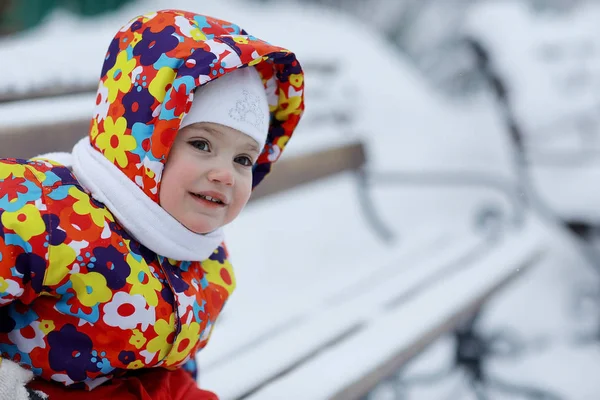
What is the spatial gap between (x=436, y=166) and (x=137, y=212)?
15.1 ft

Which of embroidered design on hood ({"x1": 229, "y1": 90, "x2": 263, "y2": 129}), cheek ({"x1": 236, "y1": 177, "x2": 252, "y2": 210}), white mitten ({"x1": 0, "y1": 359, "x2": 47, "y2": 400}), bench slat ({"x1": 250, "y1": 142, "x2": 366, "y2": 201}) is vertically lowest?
white mitten ({"x1": 0, "y1": 359, "x2": 47, "y2": 400})

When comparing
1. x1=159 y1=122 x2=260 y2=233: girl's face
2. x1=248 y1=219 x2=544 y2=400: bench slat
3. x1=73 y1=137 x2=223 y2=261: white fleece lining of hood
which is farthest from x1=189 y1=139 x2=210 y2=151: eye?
x1=248 y1=219 x2=544 y2=400: bench slat

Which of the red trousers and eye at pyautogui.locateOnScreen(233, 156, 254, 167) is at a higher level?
eye at pyautogui.locateOnScreen(233, 156, 254, 167)

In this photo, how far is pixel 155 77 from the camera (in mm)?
1153

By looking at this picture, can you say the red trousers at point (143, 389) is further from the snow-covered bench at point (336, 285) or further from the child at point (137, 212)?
the snow-covered bench at point (336, 285)

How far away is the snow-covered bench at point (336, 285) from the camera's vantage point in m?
1.72

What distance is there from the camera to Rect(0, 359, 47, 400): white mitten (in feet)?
3.32

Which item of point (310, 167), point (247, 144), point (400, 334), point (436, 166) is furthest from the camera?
point (436, 166)

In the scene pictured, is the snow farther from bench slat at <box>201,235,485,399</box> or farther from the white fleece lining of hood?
the white fleece lining of hood

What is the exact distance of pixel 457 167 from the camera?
5.70 metres

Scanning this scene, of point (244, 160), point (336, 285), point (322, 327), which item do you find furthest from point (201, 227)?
point (336, 285)

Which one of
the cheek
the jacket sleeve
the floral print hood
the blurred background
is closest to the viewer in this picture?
the jacket sleeve

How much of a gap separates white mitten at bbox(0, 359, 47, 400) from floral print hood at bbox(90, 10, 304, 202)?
348mm

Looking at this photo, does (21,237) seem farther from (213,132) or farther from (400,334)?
(400,334)
